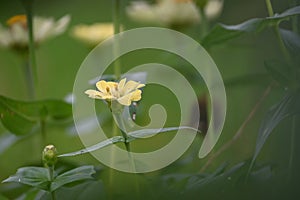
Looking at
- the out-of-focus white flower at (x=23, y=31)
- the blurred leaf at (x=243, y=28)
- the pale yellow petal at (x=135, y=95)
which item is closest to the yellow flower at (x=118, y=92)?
the pale yellow petal at (x=135, y=95)

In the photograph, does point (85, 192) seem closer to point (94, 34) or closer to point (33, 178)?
point (33, 178)

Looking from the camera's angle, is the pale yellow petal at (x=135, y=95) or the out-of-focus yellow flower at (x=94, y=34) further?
the out-of-focus yellow flower at (x=94, y=34)

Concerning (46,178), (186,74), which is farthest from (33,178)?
(186,74)

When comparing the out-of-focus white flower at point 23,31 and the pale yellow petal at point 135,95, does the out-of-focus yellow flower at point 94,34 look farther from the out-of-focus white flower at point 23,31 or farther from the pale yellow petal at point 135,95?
the pale yellow petal at point 135,95

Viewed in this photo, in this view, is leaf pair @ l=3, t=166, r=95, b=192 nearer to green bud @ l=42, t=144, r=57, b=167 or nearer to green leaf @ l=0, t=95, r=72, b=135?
green bud @ l=42, t=144, r=57, b=167

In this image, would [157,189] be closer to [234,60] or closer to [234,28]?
[234,28]

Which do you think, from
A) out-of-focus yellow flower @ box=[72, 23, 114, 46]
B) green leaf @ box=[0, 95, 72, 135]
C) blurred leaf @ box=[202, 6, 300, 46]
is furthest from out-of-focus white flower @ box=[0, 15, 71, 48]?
blurred leaf @ box=[202, 6, 300, 46]
